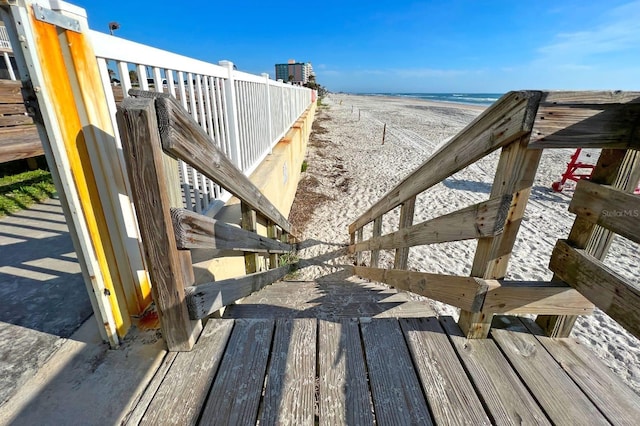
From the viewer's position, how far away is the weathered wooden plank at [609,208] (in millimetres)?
1018

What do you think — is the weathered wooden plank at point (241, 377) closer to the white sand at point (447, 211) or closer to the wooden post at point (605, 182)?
the wooden post at point (605, 182)

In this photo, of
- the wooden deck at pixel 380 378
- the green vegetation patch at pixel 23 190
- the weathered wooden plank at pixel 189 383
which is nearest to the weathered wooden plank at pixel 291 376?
the wooden deck at pixel 380 378

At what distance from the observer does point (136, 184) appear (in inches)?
44.9

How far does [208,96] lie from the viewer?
2.65 m

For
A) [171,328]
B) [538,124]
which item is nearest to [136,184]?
[171,328]

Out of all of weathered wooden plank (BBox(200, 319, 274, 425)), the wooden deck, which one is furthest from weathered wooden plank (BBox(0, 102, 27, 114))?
weathered wooden plank (BBox(200, 319, 274, 425))

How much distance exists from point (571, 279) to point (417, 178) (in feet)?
3.17

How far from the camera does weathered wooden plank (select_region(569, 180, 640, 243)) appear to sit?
1018 millimetres

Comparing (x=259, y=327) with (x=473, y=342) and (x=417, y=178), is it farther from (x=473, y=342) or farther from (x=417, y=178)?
(x=417, y=178)

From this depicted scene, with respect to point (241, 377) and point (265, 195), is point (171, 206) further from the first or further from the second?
point (265, 195)

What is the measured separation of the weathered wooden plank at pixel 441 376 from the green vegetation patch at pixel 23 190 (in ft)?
15.9

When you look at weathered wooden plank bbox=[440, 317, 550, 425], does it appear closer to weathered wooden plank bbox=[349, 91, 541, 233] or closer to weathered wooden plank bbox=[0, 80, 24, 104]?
weathered wooden plank bbox=[349, 91, 541, 233]

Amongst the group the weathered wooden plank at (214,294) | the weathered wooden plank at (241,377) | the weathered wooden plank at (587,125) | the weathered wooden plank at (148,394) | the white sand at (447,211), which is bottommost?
the white sand at (447,211)

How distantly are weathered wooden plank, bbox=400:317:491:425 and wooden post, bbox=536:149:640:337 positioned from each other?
630mm
